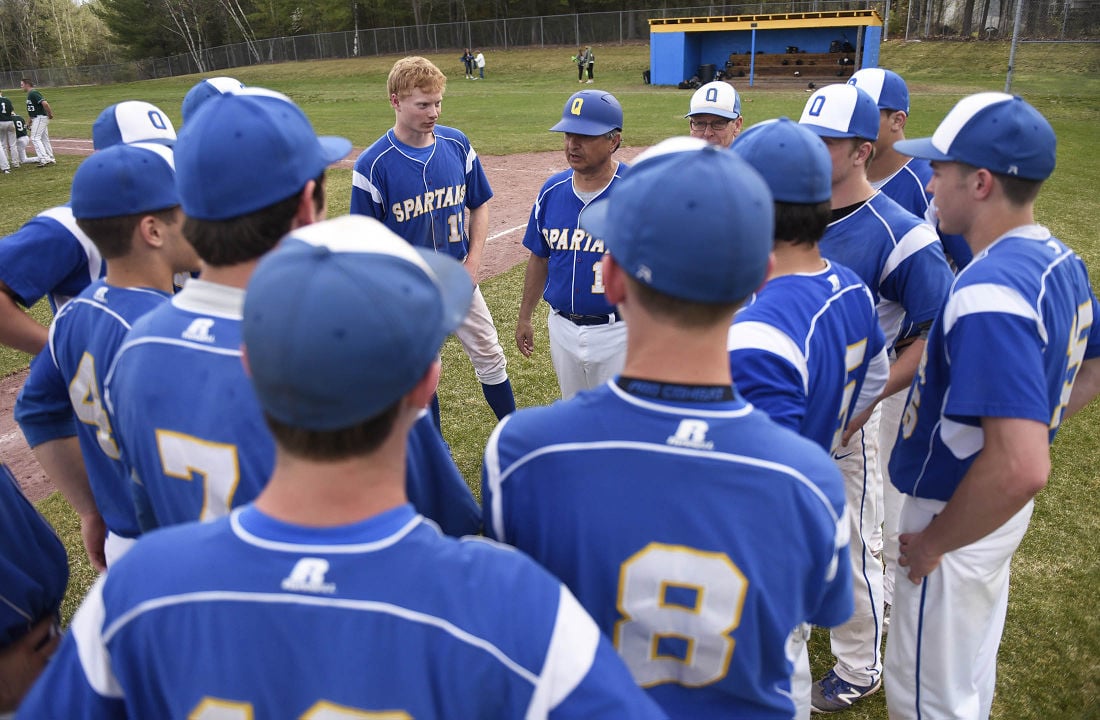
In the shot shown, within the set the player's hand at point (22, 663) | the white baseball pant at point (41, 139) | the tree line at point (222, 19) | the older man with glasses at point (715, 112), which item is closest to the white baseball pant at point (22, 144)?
the white baseball pant at point (41, 139)

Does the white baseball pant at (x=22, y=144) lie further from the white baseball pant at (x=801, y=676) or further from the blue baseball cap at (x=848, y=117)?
the white baseball pant at (x=801, y=676)

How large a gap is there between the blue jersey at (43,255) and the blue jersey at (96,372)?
0.70m

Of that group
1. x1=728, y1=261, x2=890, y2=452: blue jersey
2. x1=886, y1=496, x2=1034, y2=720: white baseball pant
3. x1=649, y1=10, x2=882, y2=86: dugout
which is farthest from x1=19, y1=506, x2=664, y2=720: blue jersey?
x1=649, y1=10, x2=882, y2=86: dugout

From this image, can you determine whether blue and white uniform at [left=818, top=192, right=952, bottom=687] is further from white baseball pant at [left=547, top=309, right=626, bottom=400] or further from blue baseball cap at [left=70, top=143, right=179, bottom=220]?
blue baseball cap at [left=70, top=143, right=179, bottom=220]

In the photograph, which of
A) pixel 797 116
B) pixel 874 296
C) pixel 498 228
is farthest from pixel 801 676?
pixel 797 116

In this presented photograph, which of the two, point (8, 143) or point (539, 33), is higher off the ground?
point (539, 33)

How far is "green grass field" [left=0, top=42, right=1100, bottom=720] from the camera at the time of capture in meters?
3.81

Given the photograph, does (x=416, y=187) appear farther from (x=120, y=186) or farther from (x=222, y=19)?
(x=222, y=19)

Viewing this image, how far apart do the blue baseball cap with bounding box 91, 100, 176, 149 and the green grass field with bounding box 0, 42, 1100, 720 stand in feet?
8.66

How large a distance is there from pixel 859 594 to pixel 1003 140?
2.11m

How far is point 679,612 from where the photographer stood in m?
1.63

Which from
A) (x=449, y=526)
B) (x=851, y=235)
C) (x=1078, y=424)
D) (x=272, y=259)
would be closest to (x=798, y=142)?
(x=851, y=235)

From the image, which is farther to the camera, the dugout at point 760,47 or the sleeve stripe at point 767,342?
the dugout at point 760,47

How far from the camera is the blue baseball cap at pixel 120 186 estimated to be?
2.46m
